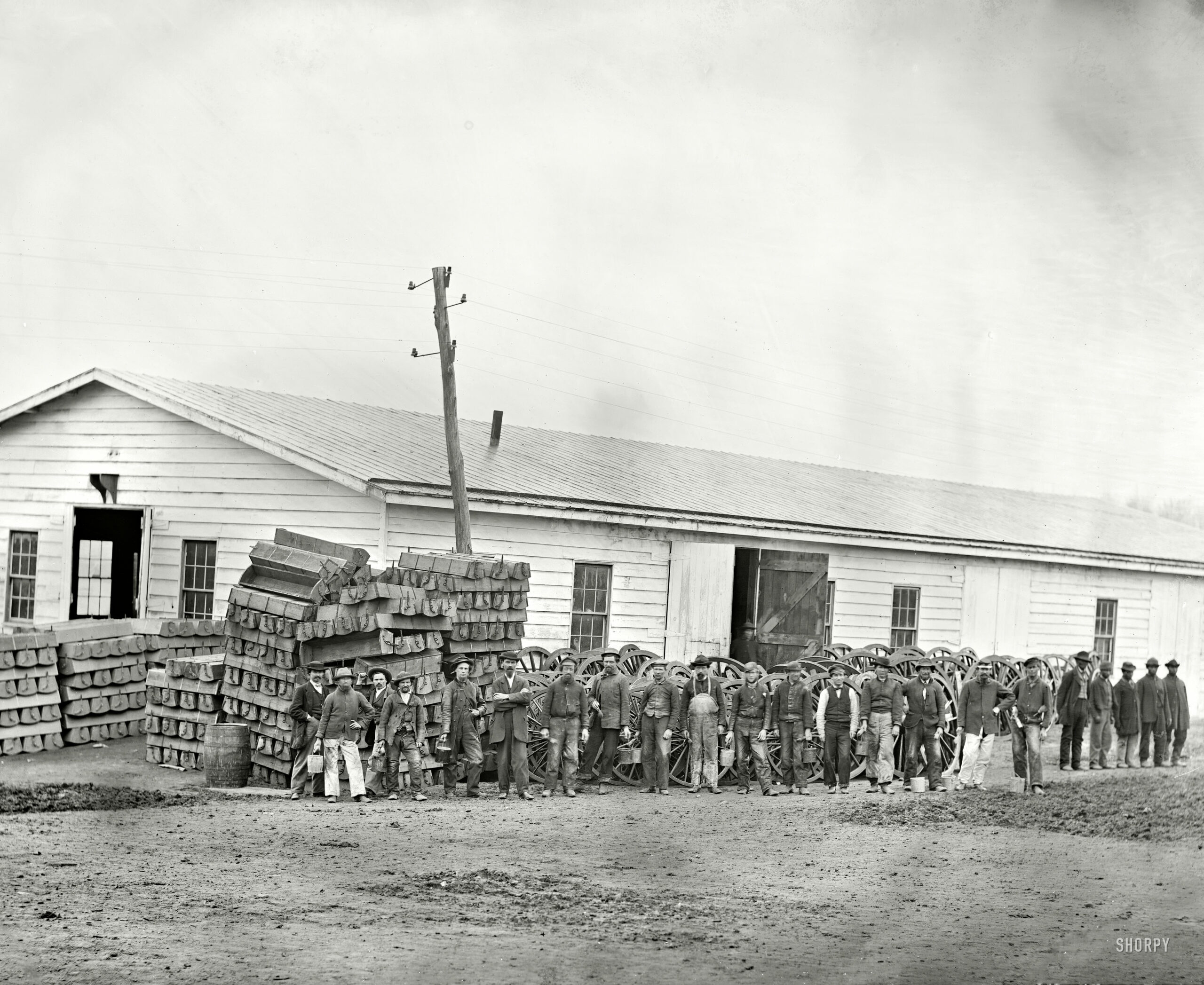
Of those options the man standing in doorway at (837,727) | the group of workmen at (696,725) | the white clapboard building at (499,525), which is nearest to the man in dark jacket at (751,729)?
the group of workmen at (696,725)

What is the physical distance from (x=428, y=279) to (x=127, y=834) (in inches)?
390

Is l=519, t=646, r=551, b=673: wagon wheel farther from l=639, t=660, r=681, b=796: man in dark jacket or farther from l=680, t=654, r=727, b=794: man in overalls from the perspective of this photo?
l=680, t=654, r=727, b=794: man in overalls

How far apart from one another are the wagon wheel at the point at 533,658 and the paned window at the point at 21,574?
8.50 meters

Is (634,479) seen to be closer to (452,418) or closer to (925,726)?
(452,418)

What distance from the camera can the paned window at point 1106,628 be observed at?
27.0 m

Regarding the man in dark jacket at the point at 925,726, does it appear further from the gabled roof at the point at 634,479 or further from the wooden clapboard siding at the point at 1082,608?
the wooden clapboard siding at the point at 1082,608

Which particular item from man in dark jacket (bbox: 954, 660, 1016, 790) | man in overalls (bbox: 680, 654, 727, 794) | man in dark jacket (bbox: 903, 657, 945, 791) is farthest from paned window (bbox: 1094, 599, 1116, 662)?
man in overalls (bbox: 680, 654, 727, 794)

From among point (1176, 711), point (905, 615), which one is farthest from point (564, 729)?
point (905, 615)

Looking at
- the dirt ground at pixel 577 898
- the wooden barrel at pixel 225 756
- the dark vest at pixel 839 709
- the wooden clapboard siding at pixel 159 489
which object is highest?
the wooden clapboard siding at pixel 159 489

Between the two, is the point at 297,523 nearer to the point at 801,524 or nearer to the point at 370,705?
the point at 370,705

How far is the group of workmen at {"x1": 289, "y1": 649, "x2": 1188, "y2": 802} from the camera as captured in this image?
14445mm

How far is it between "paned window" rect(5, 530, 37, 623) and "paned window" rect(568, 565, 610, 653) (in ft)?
28.6

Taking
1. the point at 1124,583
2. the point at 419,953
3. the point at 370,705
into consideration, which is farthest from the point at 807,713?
the point at 1124,583

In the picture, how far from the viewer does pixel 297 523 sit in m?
18.4
